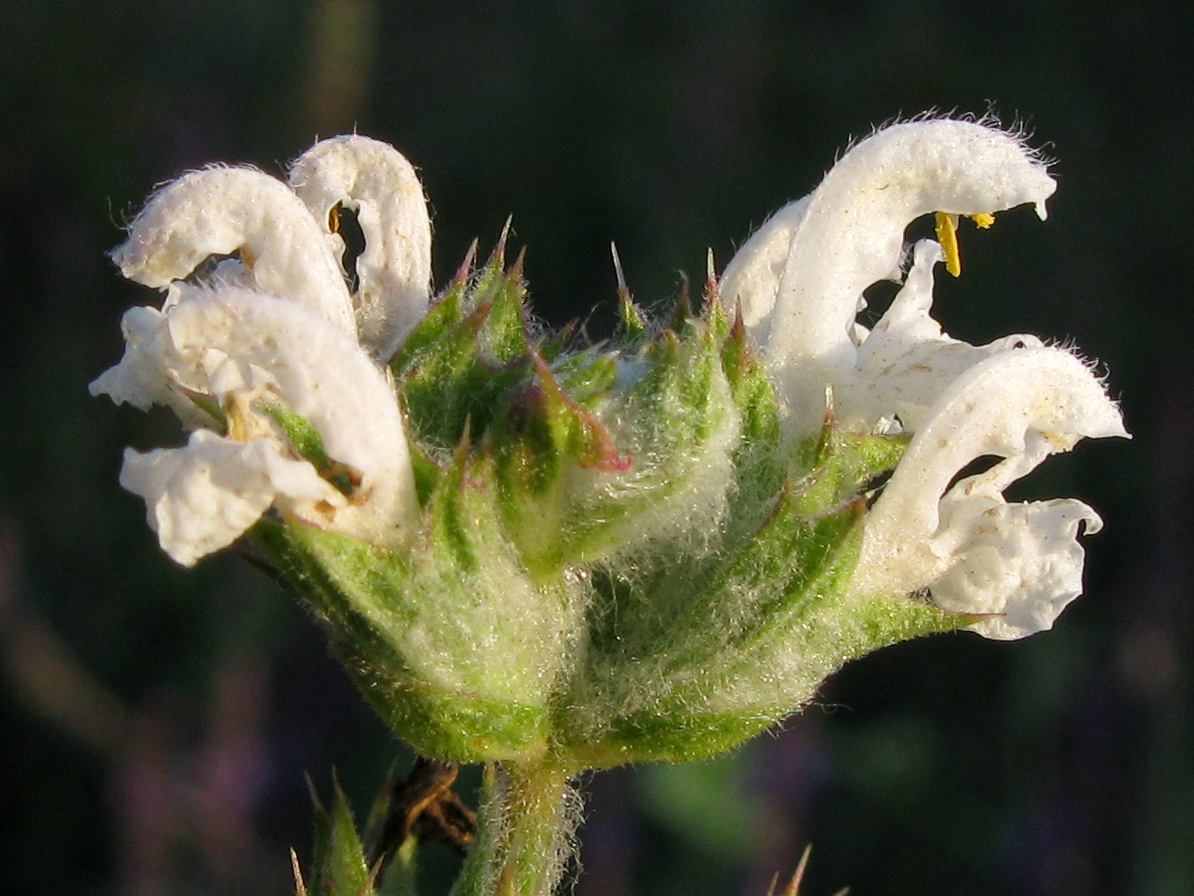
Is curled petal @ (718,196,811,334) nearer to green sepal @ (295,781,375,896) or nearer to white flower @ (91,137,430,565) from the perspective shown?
white flower @ (91,137,430,565)

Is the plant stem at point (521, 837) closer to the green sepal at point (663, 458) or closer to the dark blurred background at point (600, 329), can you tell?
the green sepal at point (663, 458)

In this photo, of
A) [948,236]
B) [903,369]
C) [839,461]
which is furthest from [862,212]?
[839,461]

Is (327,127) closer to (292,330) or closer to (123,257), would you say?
(123,257)

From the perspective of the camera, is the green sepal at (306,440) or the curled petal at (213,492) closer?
the curled petal at (213,492)

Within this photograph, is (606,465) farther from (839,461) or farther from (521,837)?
(521,837)

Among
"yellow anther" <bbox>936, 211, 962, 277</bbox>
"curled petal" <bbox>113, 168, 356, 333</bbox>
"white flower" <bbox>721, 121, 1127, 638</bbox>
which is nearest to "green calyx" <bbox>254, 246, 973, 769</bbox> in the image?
"white flower" <bbox>721, 121, 1127, 638</bbox>

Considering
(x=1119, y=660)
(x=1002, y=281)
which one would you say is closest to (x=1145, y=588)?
(x=1119, y=660)

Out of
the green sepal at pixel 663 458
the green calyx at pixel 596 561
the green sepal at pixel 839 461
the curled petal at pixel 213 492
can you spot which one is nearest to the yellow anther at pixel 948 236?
the green sepal at pixel 839 461
